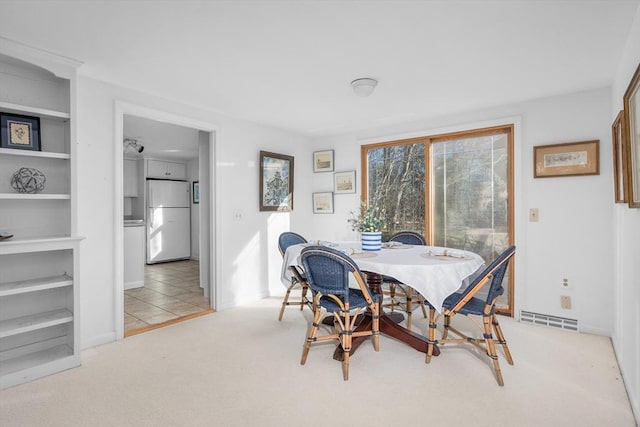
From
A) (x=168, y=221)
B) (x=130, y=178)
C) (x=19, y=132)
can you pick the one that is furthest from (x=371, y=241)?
(x=130, y=178)

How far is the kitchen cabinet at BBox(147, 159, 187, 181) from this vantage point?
7.26 meters

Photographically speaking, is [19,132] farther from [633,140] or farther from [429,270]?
[633,140]

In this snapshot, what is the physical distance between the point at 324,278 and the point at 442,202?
2.35 meters

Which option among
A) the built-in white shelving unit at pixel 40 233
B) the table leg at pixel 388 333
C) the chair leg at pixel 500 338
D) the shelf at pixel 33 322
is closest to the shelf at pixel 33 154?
the built-in white shelving unit at pixel 40 233

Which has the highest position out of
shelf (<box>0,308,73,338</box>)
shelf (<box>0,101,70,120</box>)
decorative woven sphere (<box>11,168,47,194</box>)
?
shelf (<box>0,101,70,120</box>)

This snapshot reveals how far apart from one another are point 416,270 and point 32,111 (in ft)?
9.71

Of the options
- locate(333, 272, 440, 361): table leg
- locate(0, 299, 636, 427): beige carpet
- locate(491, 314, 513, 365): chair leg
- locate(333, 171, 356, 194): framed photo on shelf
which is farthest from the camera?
locate(333, 171, 356, 194): framed photo on shelf

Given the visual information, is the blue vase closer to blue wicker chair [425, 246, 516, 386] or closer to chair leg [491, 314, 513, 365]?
blue wicker chair [425, 246, 516, 386]

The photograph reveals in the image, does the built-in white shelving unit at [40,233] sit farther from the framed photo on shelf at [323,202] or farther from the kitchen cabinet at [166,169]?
the kitchen cabinet at [166,169]

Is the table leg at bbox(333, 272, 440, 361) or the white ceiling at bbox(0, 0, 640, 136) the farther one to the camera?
the table leg at bbox(333, 272, 440, 361)

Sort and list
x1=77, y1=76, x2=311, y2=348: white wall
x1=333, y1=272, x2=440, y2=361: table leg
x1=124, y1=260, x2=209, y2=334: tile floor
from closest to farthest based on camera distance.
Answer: x1=333, y1=272, x2=440, y2=361: table leg
x1=77, y1=76, x2=311, y2=348: white wall
x1=124, y1=260, x2=209, y2=334: tile floor

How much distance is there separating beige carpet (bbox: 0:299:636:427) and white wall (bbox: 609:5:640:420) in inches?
5.8

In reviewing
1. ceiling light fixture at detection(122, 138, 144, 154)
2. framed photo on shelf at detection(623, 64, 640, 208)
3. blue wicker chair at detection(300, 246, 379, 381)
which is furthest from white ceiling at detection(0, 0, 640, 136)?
ceiling light fixture at detection(122, 138, 144, 154)

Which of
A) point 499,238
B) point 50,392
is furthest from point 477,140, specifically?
point 50,392
